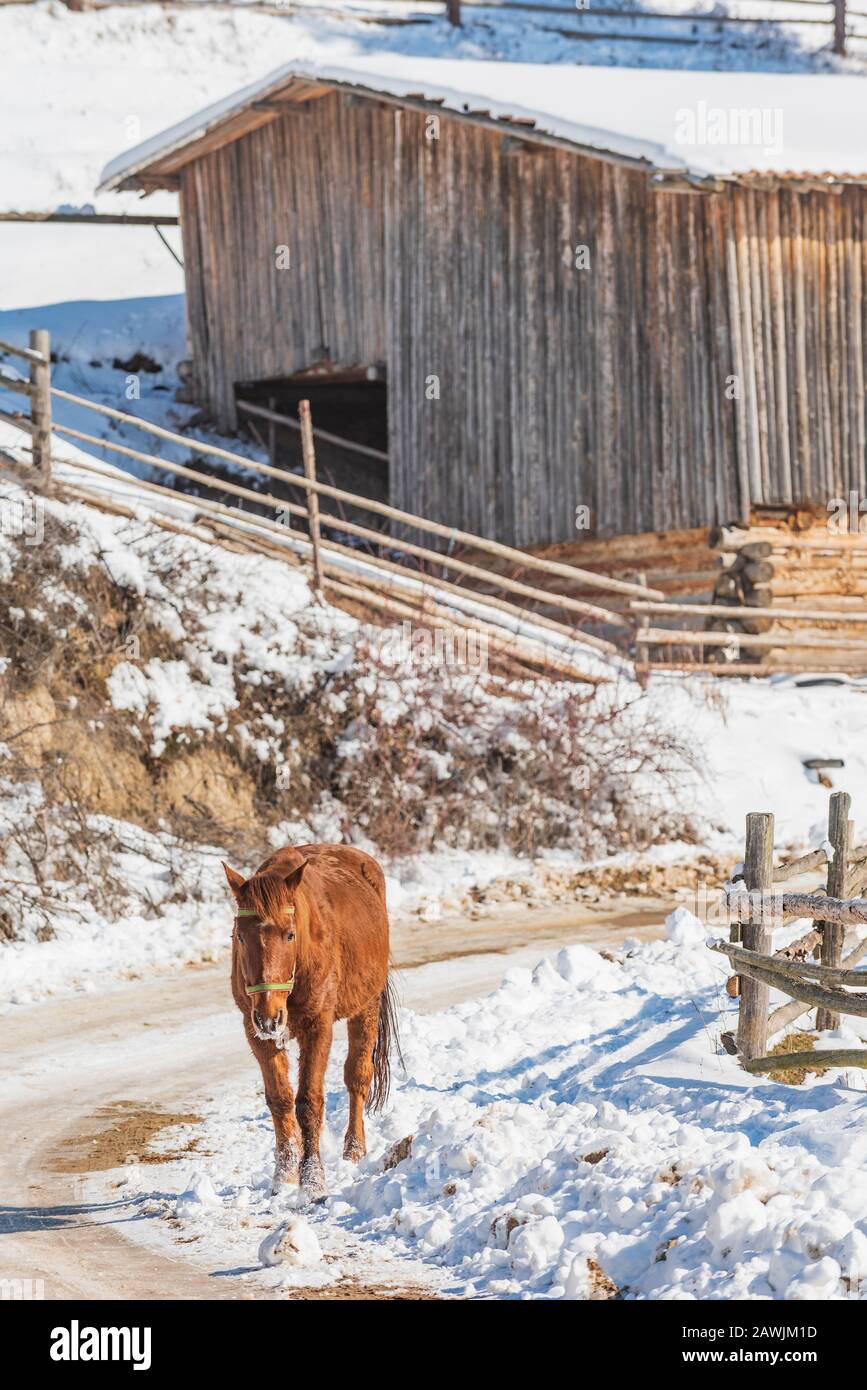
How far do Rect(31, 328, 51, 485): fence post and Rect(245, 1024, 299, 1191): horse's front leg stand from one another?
12.2 meters

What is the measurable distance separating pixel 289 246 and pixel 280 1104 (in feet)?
66.9

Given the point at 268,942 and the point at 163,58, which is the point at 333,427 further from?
the point at 268,942

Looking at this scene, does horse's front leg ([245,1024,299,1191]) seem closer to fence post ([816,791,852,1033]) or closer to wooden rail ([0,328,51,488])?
fence post ([816,791,852,1033])

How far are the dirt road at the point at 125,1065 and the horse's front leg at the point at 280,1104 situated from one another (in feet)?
2.27

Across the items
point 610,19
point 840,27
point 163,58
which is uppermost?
point 610,19

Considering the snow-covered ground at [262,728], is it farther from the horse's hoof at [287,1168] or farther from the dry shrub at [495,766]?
the horse's hoof at [287,1168]

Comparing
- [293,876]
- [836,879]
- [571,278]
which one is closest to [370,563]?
[571,278]

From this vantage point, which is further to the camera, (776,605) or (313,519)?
(776,605)

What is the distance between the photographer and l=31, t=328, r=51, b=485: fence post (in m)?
18.8

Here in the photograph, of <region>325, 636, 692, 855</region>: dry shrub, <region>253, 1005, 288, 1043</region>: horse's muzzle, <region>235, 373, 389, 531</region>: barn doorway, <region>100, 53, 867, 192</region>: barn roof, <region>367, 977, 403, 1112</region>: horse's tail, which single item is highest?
<region>100, 53, 867, 192</region>: barn roof

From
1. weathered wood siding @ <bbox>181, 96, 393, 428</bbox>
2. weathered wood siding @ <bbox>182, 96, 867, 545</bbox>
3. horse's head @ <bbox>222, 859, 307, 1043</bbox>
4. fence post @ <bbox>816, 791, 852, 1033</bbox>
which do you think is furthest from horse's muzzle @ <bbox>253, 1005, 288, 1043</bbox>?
weathered wood siding @ <bbox>181, 96, 393, 428</bbox>

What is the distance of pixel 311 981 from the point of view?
292 inches

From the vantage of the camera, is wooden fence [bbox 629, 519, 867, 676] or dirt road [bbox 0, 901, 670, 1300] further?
wooden fence [bbox 629, 519, 867, 676]

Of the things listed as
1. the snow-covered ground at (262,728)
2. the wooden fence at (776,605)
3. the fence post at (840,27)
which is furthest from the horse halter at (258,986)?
the fence post at (840,27)
